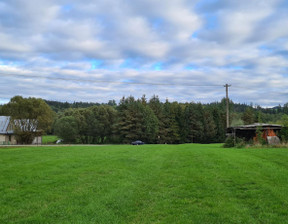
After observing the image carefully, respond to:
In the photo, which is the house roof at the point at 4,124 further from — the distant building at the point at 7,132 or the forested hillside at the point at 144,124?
the forested hillside at the point at 144,124

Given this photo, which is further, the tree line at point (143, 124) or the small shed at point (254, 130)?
the tree line at point (143, 124)

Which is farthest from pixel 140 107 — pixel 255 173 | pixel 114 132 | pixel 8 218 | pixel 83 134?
pixel 8 218

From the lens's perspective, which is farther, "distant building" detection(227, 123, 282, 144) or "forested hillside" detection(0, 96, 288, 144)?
"forested hillside" detection(0, 96, 288, 144)

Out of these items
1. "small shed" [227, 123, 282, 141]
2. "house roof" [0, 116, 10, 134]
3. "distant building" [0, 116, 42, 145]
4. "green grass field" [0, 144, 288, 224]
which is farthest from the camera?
"house roof" [0, 116, 10, 134]

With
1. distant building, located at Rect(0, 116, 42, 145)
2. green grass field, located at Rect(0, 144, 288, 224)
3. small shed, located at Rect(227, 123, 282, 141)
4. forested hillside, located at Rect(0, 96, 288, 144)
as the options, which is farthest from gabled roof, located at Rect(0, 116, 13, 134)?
green grass field, located at Rect(0, 144, 288, 224)

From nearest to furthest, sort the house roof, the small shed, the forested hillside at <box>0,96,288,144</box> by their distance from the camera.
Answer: the small shed < the house roof < the forested hillside at <box>0,96,288,144</box>

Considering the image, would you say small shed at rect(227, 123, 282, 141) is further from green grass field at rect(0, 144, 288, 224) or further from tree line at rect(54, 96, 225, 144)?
tree line at rect(54, 96, 225, 144)

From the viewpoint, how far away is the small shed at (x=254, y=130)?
28.7 metres

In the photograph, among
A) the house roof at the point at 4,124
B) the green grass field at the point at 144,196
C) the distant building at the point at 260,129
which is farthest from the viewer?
the house roof at the point at 4,124

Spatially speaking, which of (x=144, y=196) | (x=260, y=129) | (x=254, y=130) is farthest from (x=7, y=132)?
(x=144, y=196)

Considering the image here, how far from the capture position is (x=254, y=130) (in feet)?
102

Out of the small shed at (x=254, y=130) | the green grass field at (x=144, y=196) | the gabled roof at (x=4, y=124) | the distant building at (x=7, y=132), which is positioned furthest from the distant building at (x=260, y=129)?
the gabled roof at (x=4, y=124)

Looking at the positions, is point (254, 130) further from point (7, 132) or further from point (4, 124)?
point (4, 124)

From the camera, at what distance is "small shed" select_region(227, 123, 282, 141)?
94.0ft
